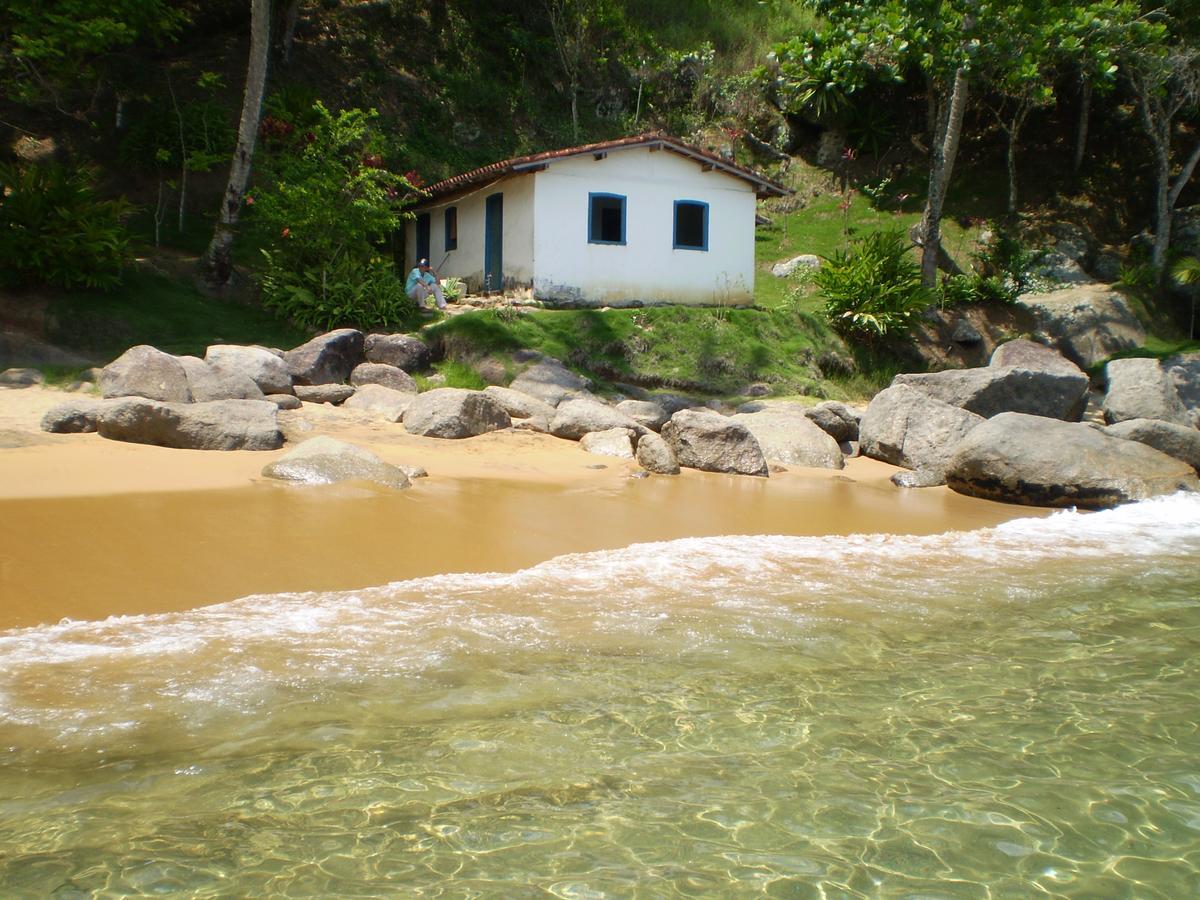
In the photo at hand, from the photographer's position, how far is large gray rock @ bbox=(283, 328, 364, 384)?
14.9 m

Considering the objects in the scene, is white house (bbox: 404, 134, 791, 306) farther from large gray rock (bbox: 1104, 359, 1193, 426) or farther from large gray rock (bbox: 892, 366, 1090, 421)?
large gray rock (bbox: 1104, 359, 1193, 426)

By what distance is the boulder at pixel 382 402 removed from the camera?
1338 cm

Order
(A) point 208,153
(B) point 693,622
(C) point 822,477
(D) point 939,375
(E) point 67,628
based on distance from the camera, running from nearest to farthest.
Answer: (E) point 67,628 → (B) point 693,622 → (C) point 822,477 → (D) point 939,375 → (A) point 208,153

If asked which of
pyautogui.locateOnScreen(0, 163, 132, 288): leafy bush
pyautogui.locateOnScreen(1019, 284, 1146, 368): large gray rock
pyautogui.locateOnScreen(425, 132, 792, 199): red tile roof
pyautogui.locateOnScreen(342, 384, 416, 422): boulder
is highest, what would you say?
pyautogui.locateOnScreen(425, 132, 792, 199): red tile roof

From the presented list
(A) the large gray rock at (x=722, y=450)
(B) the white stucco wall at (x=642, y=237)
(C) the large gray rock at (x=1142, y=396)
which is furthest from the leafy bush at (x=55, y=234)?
(C) the large gray rock at (x=1142, y=396)

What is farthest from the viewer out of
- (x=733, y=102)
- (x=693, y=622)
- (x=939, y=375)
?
(x=733, y=102)

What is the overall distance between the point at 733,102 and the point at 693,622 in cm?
3236

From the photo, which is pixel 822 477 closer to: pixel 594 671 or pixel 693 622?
pixel 693 622

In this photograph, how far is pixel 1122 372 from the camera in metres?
16.6

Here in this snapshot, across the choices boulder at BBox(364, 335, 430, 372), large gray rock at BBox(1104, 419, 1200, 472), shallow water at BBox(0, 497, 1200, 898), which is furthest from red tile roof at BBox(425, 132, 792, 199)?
shallow water at BBox(0, 497, 1200, 898)

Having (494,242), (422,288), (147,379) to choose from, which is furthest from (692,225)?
(147,379)

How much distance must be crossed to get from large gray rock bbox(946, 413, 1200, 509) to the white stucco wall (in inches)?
446

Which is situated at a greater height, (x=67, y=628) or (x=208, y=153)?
(x=208, y=153)

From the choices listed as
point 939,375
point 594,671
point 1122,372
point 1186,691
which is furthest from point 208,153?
point 1186,691
